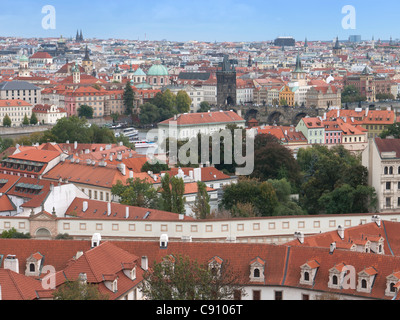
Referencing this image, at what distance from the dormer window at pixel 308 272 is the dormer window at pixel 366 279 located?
85 cm

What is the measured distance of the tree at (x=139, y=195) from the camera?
28869 mm

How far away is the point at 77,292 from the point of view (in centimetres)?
1374

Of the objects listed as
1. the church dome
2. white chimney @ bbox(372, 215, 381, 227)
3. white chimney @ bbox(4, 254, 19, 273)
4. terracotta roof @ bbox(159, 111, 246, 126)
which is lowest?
white chimney @ bbox(4, 254, 19, 273)

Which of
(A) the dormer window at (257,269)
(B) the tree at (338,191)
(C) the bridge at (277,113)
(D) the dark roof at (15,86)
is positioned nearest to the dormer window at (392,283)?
(A) the dormer window at (257,269)

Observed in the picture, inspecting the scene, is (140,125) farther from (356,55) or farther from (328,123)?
(356,55)

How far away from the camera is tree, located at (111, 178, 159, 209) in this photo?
28869 mm

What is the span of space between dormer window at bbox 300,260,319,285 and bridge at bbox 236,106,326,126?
5650 centimetres

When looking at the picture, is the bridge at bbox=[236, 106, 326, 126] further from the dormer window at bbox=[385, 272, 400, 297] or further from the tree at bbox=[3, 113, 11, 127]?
the dormer window at bbox=[385, 272, 400, 297]

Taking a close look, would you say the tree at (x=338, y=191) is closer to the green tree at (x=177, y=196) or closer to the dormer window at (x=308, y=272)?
the green tree at (x=177, y=196)

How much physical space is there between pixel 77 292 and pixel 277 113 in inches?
2543

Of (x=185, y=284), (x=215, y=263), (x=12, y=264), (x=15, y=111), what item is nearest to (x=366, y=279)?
(x=215, y=263)

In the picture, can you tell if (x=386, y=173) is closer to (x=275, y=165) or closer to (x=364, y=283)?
(x=275, y=165)

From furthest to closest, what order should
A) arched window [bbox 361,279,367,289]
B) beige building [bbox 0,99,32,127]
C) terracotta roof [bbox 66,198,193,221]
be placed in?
beige building [bbox 0,99,32,127] < terracotta roof [bbox 66,198,193,221] < arched window [bbox 361,279,367,289]

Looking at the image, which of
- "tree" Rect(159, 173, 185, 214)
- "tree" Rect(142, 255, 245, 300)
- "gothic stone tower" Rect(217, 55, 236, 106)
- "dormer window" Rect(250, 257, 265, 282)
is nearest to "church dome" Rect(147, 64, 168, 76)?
"gothic stone tower" Rect(217, 55, 236, 106)
